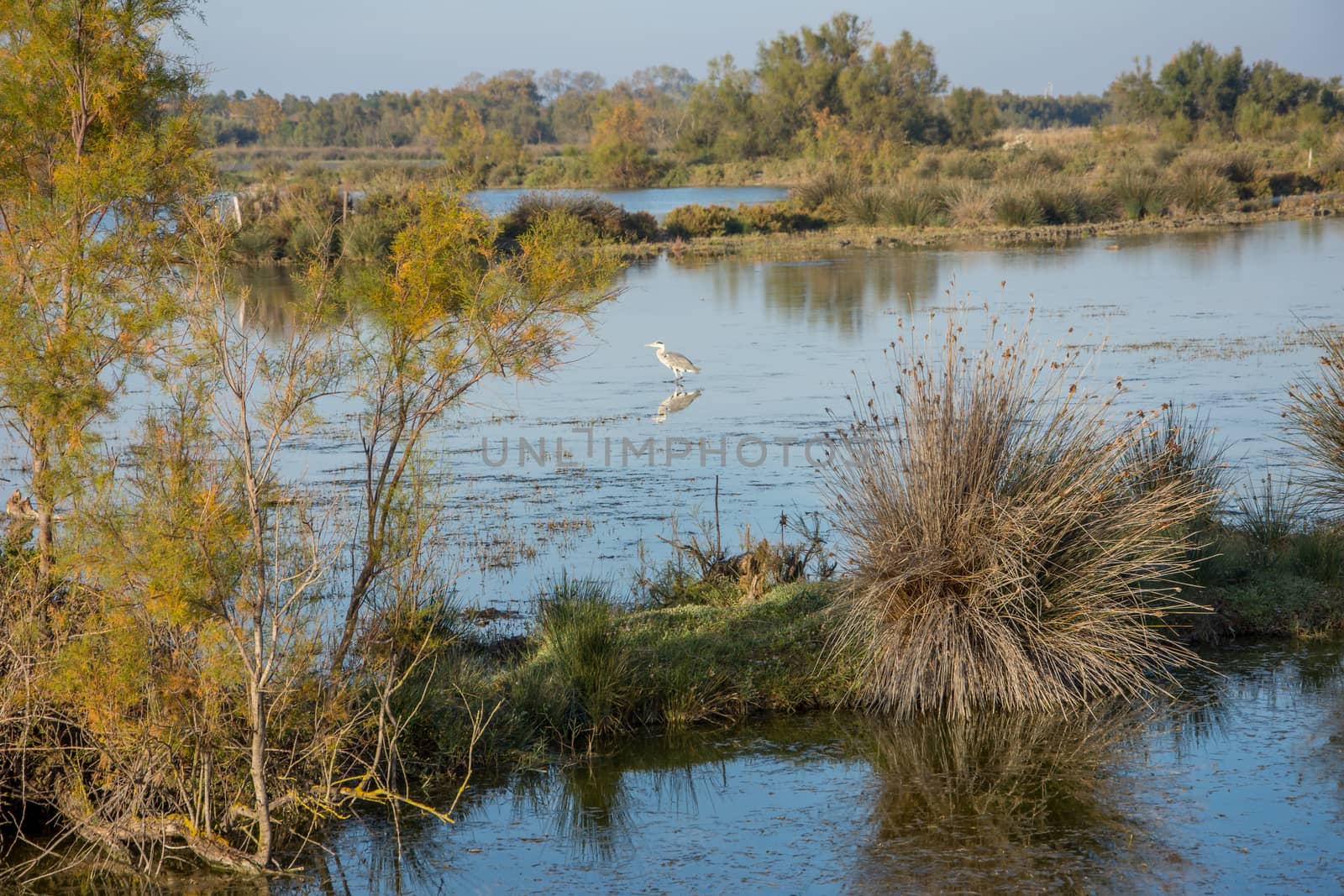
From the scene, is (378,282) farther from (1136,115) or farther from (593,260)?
(1136,115)

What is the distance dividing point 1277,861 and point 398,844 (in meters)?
3.19

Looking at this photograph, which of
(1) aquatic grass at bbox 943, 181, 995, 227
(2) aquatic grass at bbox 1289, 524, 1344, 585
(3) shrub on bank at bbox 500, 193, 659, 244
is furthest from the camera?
(1) aquatic grass at bbox 943, 181, 995, 227

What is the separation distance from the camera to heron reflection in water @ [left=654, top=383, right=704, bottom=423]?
13.3 m

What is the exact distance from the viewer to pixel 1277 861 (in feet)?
15.6

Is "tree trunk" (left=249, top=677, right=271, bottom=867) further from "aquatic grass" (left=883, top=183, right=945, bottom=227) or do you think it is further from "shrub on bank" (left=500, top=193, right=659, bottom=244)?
"aquatic grass" (left=883, top=183, right=945, bottom=227)

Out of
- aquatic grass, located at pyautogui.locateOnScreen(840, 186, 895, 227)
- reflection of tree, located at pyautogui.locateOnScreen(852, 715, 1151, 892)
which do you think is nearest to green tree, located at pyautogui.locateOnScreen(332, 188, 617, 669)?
reflection of tree, located at pyautogui.locateOnScreen(852, 715, 1151, 892)

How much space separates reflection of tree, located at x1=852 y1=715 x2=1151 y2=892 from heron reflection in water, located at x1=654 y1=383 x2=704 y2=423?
7224mm

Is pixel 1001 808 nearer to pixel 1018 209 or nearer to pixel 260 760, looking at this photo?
pixel 260 760

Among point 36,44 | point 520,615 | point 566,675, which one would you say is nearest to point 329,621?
point 520,615

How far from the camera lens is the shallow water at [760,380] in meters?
9.59

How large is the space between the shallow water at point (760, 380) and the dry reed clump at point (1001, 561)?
1983mm

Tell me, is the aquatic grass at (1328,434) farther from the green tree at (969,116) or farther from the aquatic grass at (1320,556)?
the green tree at (969,116)

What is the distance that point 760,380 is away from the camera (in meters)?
14.7

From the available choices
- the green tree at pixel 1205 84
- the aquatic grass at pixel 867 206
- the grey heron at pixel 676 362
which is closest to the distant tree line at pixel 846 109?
the green tree at pixel 1205 84
